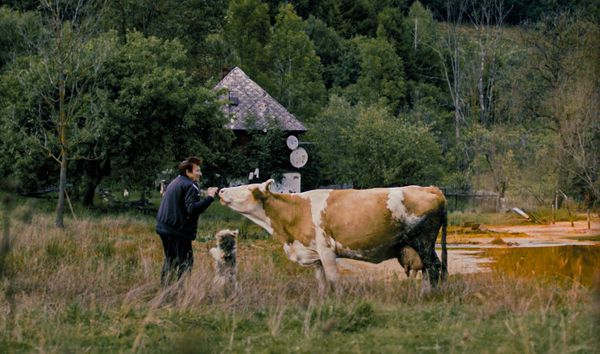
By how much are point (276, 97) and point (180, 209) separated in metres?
48.0

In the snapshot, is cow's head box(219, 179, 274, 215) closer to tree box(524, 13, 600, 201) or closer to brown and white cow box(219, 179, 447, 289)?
brown and white cow box(219, 179, 447, 289)

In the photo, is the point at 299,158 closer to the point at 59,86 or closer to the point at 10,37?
the point at 10,37

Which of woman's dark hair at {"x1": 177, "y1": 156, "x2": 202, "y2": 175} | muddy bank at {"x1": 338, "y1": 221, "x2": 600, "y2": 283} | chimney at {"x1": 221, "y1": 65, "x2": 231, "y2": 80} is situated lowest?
muddy bank at {"x1": 338, "y1": 221, "x2": 600, "y2": 283}

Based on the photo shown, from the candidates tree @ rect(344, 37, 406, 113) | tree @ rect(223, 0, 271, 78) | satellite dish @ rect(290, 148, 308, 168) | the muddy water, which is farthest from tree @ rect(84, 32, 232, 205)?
tree @ rect(344, 37, 406, 113)

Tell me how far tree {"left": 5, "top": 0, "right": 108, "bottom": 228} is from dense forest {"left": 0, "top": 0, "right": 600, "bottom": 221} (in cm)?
10

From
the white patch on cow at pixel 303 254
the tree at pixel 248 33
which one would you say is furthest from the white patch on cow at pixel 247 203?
the tree at pixel 248 33

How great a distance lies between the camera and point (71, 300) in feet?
30.5

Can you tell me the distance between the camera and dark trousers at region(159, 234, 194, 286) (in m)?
10.3

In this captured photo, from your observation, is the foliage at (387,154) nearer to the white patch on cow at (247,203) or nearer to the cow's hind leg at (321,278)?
the white patch on cow at (247,203)

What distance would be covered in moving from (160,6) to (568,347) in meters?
46.2

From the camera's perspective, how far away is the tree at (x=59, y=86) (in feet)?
75.6

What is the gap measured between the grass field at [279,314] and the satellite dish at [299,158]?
34.8 m

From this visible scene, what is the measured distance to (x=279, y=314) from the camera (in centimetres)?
797

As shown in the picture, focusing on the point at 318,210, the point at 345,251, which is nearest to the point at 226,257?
the point at 318,210
